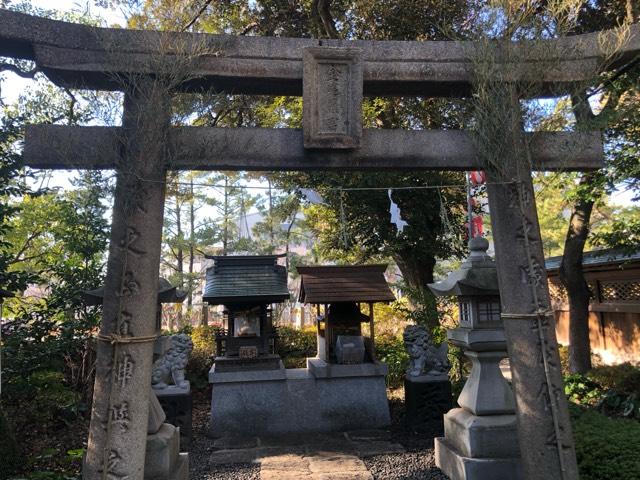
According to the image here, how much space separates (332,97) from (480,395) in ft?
10.7

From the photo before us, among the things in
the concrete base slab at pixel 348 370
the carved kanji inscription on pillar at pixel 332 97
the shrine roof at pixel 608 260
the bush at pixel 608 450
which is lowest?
the bush at pixel 608 450

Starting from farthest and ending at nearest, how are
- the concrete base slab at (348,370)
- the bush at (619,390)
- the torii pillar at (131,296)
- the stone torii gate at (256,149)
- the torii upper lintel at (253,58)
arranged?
the concrete base slab at (348,370) → the bush at (619,390) → the torii upper lintel at (253,58) → the stone torii gate at (256,149) → the torii pillar at (131,296)

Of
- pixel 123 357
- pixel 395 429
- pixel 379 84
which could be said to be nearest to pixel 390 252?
pixel 395 429

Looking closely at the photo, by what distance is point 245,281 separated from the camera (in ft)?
27.4

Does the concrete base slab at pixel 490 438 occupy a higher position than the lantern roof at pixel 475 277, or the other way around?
the lantern roof at pixel 475 277

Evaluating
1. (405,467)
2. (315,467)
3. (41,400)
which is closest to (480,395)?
(405,467)

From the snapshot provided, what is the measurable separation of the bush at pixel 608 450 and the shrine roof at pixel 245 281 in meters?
4.94

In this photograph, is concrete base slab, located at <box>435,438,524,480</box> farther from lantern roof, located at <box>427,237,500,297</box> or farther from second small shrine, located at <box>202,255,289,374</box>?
second small shrine, located at <box>202,255,289,374</box>

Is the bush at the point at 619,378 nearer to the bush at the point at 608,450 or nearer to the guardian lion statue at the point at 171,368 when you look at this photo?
the bush at the point at 608,450

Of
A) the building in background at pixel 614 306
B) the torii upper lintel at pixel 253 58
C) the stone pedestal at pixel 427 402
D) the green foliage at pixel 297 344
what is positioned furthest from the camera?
the green foliage at pixel 297 344

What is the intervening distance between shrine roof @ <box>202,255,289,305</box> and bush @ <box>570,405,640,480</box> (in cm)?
494

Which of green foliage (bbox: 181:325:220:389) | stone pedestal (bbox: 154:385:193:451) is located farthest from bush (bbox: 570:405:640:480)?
green foliage (bbox: 181:325:220:389)

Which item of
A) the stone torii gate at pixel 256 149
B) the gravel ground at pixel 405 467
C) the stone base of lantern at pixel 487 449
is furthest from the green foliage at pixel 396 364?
the stone torii gate at pixel 256 149

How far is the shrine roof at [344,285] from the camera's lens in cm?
807
